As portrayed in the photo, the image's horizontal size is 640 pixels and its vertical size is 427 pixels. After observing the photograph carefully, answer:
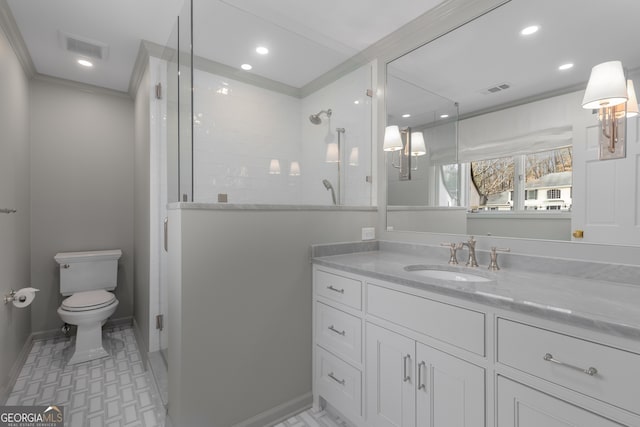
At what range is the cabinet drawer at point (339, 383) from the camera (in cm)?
152

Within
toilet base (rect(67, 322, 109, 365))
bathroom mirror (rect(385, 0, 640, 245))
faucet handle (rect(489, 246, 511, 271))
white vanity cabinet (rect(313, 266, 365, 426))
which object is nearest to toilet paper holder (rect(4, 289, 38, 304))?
toilet base (rect(67, 322, 109, 365))

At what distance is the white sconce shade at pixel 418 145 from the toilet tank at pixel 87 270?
276cm

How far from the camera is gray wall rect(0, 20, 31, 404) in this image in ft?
6.19

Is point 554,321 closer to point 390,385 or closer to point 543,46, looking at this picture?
point 390,385

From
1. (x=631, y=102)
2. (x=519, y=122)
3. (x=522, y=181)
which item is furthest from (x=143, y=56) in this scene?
(x=631, y=102)

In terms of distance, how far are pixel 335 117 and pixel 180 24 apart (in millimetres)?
1135

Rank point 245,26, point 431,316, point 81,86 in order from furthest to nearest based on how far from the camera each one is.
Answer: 1. point 81,86
2. point 245,26
3. point 431,316

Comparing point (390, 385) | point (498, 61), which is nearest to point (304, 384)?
point (390, 385)

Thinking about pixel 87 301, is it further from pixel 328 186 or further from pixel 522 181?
pixel 522 181

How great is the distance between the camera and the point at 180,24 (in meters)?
1.85

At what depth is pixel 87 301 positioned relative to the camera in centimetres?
244

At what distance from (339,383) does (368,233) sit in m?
0.96

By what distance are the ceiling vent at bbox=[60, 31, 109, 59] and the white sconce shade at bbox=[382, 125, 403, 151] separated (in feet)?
7.19

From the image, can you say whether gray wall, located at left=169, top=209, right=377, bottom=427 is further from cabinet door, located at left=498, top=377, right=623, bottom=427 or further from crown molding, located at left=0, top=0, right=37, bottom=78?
crown molding, located at left=0, top=0, right=37, bottom=78
